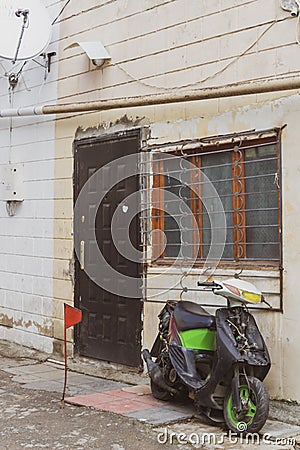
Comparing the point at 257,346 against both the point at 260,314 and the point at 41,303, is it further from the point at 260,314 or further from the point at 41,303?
the point at 41,303

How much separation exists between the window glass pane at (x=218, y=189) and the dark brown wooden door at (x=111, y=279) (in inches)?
33.8

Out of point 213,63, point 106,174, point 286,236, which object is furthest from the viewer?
point 106,174

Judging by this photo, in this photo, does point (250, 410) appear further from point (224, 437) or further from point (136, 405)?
point (136, 405)

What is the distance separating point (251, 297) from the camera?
17.3 ft

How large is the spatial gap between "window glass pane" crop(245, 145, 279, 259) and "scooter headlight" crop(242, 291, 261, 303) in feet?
1.94

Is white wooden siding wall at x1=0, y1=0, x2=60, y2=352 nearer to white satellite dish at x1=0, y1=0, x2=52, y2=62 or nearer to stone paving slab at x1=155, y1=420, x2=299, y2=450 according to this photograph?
white satellite dish at x1=0, y1=0, x2=52, y2=62

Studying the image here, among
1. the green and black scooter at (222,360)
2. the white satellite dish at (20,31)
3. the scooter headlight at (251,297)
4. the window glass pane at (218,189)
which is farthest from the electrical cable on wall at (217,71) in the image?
the scooter headlight at (251,297)

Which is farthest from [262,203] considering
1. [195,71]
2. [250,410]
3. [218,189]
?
[250,410]

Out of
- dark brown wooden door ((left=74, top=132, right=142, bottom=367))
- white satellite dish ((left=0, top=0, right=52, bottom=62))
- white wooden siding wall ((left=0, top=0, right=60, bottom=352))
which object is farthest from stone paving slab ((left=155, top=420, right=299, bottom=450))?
white satellite dish ((left=0, top=0, right=52, bottom=62))

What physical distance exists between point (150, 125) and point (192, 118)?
0.57 meters

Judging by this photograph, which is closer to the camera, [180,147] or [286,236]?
[286,236]

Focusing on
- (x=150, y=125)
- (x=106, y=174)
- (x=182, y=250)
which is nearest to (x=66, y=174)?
(x=106, y=174)

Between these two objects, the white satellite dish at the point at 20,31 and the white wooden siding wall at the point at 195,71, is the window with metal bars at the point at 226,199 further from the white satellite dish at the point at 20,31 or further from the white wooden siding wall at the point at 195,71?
the white satellite dish at the point at 20,31

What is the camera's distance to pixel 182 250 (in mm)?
6629
